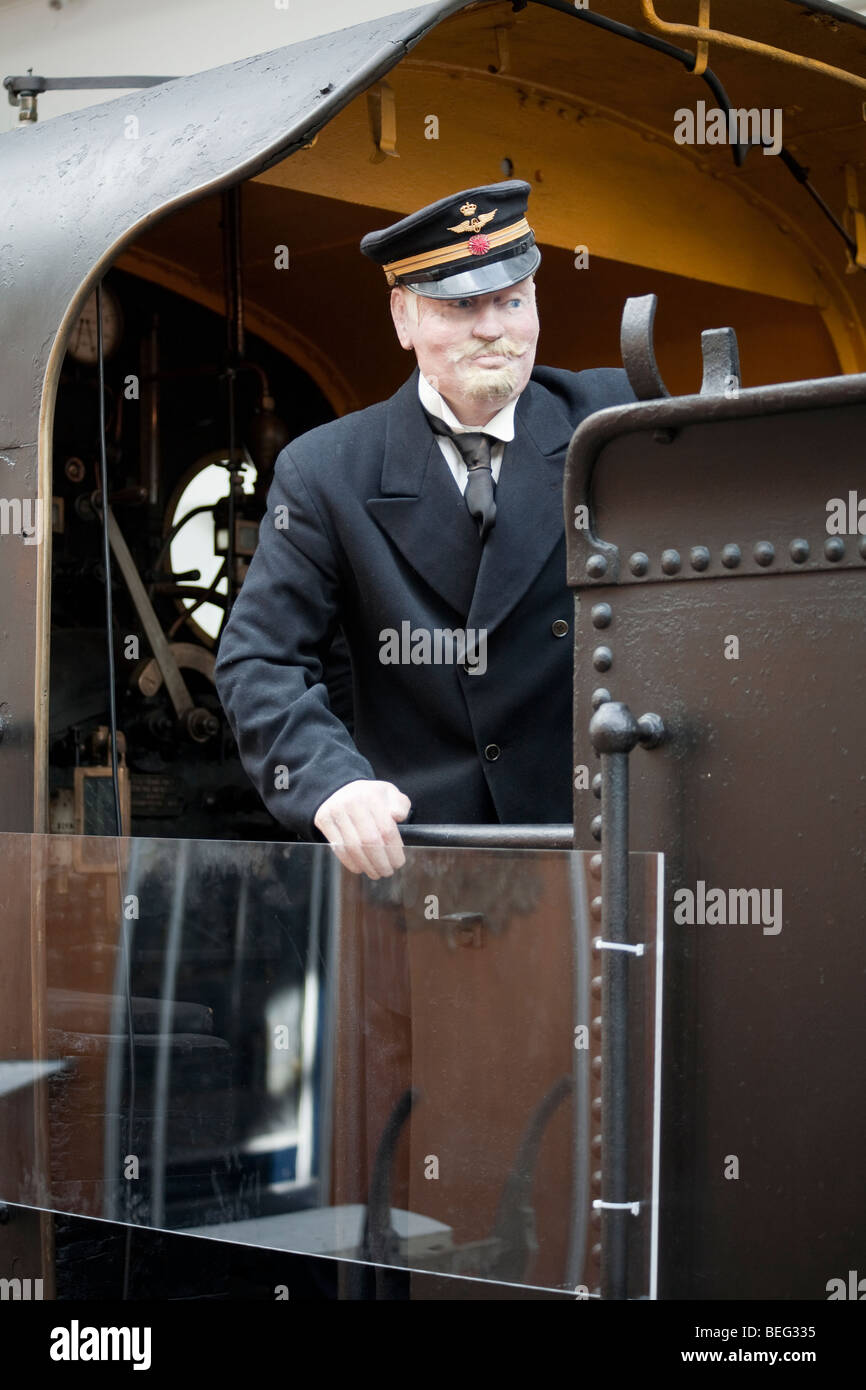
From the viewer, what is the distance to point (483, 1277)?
2.02 metres

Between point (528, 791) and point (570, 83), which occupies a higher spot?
point (570, 83)

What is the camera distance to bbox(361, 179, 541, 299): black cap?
8.49 ft

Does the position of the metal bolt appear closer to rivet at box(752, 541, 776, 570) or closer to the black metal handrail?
rivet at box(752, 541, 776, 570)

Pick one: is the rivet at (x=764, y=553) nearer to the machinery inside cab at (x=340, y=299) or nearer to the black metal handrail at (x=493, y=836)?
the black metal handrail at (x=493, y=836)

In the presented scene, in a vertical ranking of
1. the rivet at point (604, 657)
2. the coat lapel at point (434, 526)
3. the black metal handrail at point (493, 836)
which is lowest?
the black metal handrail at point (493, 836)

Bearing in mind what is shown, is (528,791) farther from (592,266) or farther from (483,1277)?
(592,266)

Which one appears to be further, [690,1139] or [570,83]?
[570,83]

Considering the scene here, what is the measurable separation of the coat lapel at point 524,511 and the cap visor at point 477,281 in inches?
8.8

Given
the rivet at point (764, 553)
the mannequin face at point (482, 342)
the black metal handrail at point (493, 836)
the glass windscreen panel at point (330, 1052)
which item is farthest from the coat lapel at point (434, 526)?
the rivet at point (764, 553)

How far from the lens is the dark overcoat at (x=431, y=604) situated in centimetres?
264

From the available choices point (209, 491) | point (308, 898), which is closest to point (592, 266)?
point (209, 491)

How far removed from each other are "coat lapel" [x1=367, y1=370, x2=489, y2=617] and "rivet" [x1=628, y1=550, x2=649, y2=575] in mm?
685
